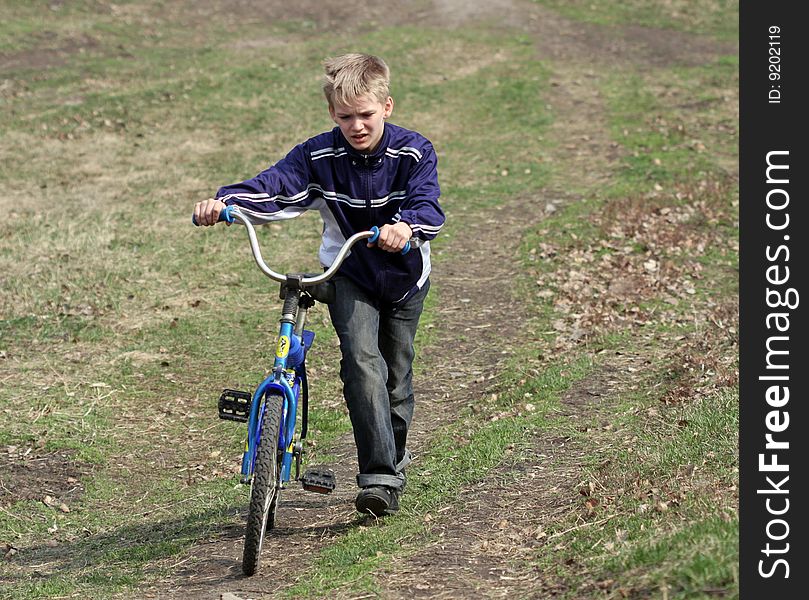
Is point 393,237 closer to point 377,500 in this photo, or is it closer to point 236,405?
point 236,405

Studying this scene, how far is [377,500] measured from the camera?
5531mm

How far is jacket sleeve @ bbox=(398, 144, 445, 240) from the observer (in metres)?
5.07

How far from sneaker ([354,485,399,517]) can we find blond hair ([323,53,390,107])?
201 cm

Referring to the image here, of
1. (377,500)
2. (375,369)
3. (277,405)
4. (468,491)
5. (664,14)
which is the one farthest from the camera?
(664,14)

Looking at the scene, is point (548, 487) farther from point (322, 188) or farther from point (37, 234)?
point (37, 234)

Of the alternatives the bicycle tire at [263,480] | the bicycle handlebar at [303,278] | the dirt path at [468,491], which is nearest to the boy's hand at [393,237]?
the bicycle handlebar at [303,278]

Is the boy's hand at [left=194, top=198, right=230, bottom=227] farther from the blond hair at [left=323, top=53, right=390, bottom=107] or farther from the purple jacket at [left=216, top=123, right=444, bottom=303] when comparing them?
the blond hair at [left=323, top=53, right=390, bottom=107]

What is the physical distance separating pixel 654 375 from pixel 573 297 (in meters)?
2.29

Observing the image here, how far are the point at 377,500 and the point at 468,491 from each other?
2.37 feet

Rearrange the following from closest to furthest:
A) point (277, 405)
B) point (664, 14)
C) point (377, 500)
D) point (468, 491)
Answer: point (277, 405) < point (377, 500) < point (468, 491) < point (664, 14)

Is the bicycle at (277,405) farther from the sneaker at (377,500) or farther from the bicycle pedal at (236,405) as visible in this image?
the sneaker at (377,500)

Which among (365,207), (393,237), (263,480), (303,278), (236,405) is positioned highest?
(365,207)

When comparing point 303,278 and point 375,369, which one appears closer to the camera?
point 303,278
